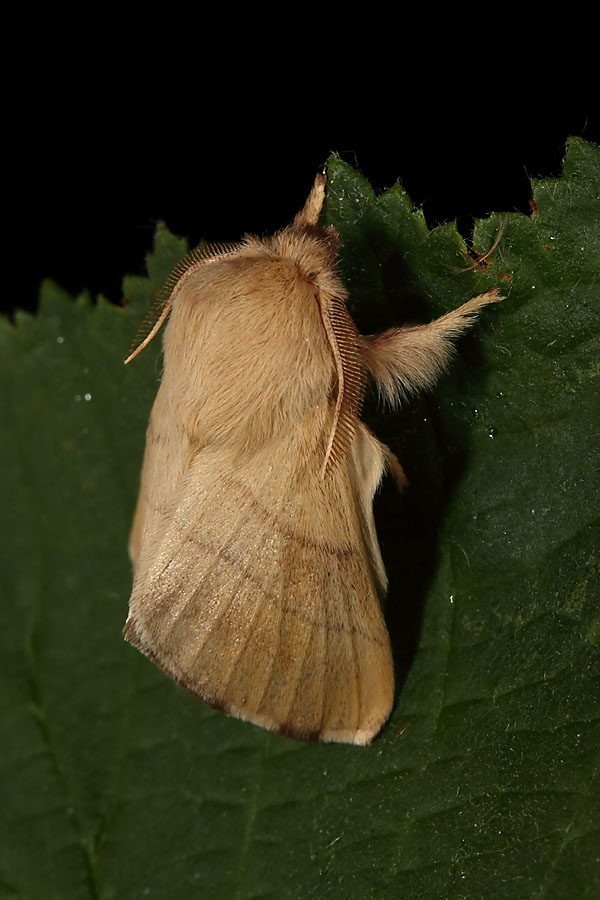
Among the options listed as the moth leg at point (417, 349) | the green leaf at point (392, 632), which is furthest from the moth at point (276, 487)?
the green leaf at point (392, 632)

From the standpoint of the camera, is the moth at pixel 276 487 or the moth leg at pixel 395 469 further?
the moth leg at pixel 395 469

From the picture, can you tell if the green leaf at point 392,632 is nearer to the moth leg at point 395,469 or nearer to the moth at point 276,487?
the moth leg at point 395,469

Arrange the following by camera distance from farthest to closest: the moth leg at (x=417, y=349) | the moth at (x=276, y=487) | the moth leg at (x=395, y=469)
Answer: the moth leg at (x=395, y=469) < the moth leg at (x=417, y=349) < the moth at (x=276, y=487)

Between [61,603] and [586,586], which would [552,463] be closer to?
[586,586]

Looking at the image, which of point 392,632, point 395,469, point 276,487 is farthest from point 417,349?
point 392,632

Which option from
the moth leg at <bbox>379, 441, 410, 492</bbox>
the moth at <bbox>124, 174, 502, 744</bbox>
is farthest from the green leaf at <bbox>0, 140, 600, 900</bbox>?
the moth at <bbox>124, 174, 502, 744</bbox>

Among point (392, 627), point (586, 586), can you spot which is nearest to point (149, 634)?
point (392, 627)
